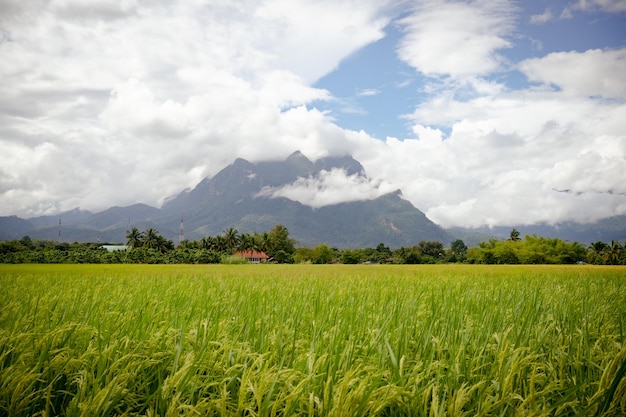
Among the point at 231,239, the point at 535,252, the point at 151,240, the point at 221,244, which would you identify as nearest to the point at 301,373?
the point at 535,252

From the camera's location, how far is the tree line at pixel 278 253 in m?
66.2

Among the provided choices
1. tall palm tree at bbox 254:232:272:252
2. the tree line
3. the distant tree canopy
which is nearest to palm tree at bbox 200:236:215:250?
the tree line

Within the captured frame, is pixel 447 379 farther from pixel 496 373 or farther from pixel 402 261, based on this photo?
pixel 402 261

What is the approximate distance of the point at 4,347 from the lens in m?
3.07

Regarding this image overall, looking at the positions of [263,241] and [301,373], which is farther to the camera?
[263,241]

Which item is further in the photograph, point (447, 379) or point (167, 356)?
point (167, 356)

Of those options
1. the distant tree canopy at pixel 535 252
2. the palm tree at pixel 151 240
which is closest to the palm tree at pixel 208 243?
the palm tree at pixel 151 240

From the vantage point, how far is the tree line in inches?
2606

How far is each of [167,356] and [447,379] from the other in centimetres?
219

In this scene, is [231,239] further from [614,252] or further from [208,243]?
[614,252]

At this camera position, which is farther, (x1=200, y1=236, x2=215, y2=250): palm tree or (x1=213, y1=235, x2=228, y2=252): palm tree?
(x1=200, y1=236, x2=215, y2=250): palm tree

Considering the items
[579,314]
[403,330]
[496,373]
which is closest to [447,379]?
[496,373]

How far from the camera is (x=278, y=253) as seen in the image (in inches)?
4488

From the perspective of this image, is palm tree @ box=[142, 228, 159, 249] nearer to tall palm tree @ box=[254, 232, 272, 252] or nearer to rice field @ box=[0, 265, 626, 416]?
tall palm tree @ box=[254, 232, 272, 252]
